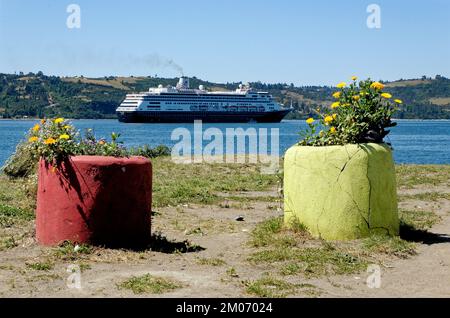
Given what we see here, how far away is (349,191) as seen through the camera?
8.80 m

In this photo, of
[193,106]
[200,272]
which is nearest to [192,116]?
[193,106]

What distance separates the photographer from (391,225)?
356 inches

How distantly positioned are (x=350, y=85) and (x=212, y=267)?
11.9 ft

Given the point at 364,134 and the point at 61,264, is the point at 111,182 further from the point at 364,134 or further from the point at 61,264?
the point at 364,134

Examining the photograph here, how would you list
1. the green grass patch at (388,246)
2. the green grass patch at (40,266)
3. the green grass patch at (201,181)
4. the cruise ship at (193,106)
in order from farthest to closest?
the cruise ship at (193,106) < the green grass patch at (201,181) < the green grass patch at (388,246) < the green grass patch at (40,266)

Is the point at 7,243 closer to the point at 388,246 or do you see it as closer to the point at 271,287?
the point at 271,287

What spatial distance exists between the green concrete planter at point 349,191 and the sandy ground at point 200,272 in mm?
765

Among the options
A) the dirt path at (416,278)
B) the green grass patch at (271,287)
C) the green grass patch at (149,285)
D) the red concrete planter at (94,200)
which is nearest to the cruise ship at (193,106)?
the red concrete planter at (94,200)

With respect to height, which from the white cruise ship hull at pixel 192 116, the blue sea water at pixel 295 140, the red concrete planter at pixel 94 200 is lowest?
the blue sea water at pixel 295 140

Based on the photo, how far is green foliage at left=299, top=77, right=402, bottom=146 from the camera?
9156 millimetres

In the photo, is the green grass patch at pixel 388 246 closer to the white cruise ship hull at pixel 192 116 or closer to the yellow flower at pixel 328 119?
the yellow flower at pixel 328 119

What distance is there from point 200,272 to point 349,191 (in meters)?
2.56

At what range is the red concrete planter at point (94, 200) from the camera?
8273 mm

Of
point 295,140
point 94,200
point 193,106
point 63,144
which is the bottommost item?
point 295,140
